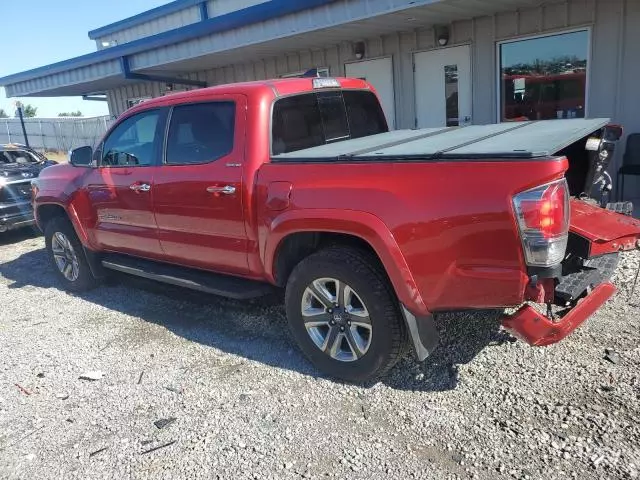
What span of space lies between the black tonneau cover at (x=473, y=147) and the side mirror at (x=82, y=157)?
2486 mm

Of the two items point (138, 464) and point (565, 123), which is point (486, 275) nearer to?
point (565, 123)

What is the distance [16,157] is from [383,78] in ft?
23.1

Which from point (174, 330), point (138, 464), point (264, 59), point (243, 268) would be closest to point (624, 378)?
point (243, 268)

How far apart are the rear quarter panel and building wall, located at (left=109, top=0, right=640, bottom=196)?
5.90 meters

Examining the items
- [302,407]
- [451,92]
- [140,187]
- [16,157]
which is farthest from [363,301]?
[16,157]

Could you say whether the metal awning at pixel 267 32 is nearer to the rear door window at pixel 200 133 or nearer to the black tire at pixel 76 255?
the rear door window at pixel 200 133

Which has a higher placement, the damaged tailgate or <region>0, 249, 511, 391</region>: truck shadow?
the damaged tailgate

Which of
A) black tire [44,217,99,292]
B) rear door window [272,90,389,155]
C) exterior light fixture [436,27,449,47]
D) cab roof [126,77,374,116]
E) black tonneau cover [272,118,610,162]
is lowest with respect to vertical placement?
black tire [44,217,99,292]

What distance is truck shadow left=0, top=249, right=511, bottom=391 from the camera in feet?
11.6

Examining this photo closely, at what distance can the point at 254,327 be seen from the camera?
4.45m

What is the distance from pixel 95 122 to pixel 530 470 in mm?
29040

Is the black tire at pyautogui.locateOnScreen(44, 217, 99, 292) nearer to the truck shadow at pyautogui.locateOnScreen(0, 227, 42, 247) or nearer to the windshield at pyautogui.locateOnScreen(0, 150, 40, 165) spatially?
the truck shadow at pyautogui.locateOnScreen(0, 227, 42, 247)

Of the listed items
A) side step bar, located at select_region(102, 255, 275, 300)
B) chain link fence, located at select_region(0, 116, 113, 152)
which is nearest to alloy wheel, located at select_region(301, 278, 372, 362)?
side step bar, located at select_region(102, 255, 275, 300)

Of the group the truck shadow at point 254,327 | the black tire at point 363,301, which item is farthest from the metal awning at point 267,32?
the black tire at point 363,301
